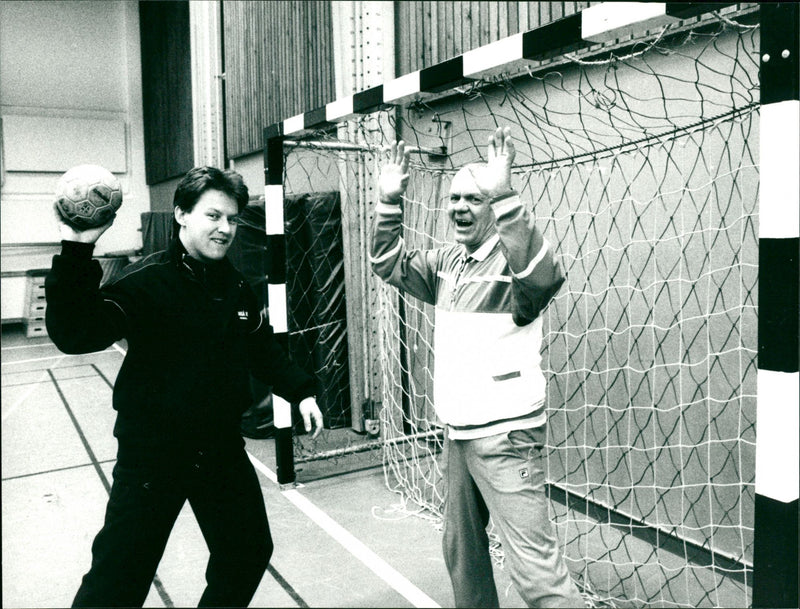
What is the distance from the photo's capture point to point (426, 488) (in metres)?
4.36

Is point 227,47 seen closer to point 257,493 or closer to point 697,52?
point 697,52

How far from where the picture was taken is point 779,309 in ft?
6.08

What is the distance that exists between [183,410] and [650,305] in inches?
97.8

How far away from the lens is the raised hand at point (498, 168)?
2.00 metres

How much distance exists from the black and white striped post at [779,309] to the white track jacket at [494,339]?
23.6 inches

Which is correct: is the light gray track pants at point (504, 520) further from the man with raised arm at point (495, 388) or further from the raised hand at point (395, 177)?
the raised hand at point (395, 177)

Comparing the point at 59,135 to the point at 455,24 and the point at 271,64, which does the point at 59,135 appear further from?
the point at 455,24

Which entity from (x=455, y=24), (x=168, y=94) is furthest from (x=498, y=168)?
(x=168, y=94)

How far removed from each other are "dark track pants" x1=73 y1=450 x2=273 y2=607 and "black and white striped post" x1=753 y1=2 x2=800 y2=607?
152cm

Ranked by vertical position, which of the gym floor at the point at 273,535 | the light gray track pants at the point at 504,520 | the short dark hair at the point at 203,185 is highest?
the short dark hair at the point at 203,185

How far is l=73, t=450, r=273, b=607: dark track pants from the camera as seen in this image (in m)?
1.91

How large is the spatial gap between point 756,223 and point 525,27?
1.80 metres

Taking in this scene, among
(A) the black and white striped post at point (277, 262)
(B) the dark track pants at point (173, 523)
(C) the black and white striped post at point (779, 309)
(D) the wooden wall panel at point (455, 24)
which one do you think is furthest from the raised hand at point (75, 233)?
(D) the wooden wall panel at point (455, 24)

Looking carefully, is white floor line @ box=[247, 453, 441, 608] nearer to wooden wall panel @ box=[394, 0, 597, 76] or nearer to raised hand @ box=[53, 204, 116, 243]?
raised hand @ box=[53, 204, 116, 243]
